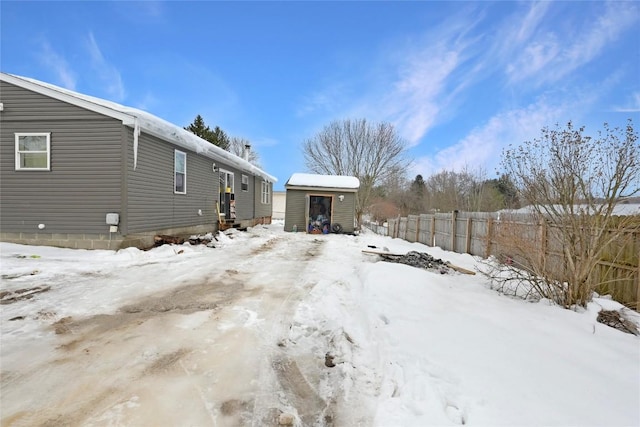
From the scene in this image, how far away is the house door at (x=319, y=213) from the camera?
54.7 feet

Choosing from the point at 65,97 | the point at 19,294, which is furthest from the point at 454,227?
the point at 65,97

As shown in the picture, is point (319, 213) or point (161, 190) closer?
point (161, 190)

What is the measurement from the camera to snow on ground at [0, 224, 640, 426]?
200cm

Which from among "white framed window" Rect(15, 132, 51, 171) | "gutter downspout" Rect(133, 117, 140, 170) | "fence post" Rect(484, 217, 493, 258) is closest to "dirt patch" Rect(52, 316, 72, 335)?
"gutter downspout" Rect(133, 117, 140, 170)

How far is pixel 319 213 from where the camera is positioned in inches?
694

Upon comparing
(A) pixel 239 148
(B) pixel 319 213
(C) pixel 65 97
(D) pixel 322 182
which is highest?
(A) pixel 239 148

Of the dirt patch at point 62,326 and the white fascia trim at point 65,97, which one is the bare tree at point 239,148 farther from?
the dirt patch at point 62,326

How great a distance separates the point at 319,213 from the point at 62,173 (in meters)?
11.8

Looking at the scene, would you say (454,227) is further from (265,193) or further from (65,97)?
(265,193)

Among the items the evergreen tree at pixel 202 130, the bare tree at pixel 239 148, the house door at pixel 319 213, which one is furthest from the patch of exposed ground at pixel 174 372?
the bare tree at pixel 239 148

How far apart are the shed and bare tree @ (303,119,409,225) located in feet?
23.1

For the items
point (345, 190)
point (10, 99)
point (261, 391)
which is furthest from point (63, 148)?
point (345, 190)

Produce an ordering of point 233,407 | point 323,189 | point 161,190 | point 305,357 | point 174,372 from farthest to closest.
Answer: point 323,189 < point 161,190 < point 305,357 < point 174,372 < point 233,407

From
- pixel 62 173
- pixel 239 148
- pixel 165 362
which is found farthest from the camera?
pixel 239 148
